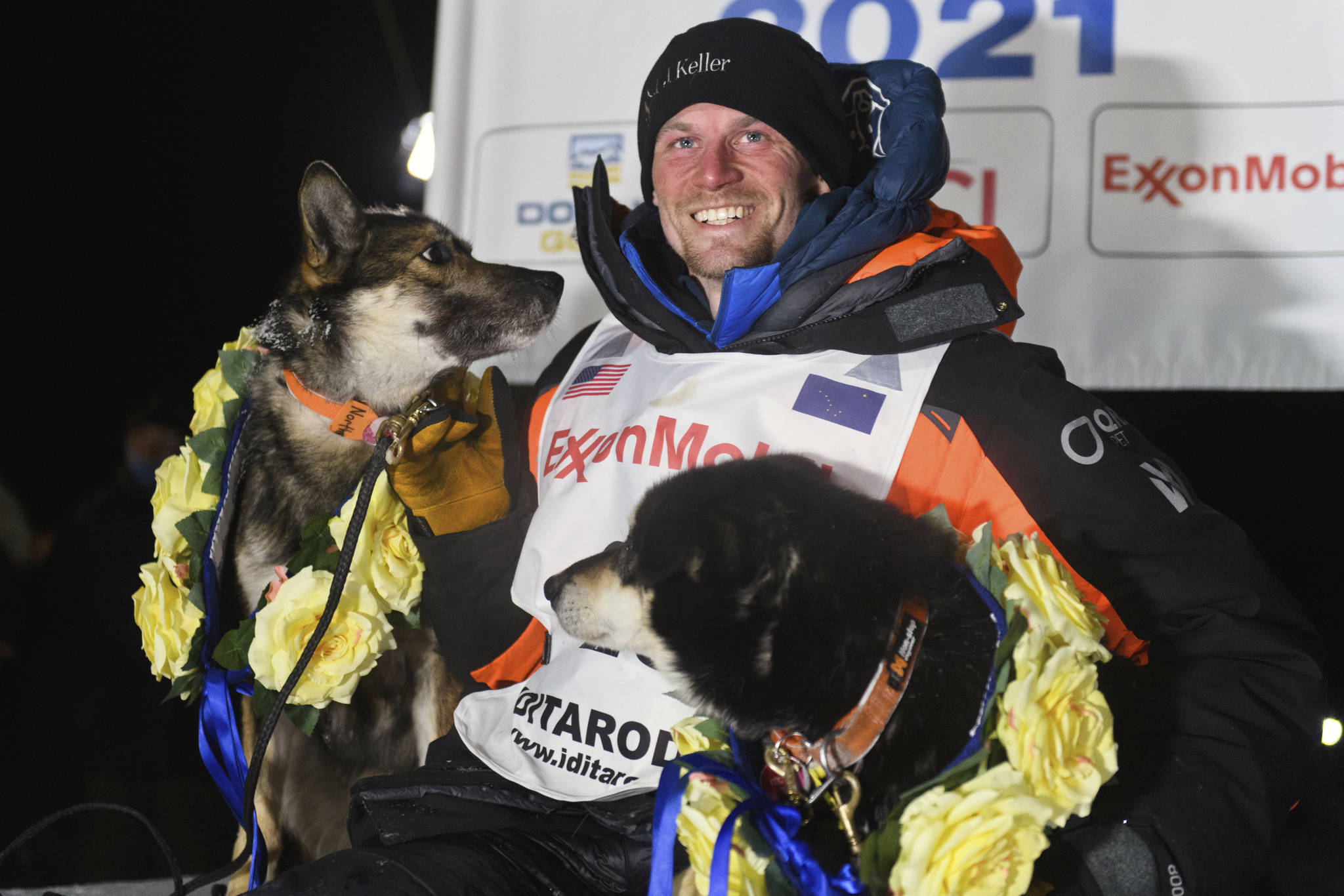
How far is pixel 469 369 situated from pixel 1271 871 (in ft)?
5.28

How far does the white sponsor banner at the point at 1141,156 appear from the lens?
7.07ft

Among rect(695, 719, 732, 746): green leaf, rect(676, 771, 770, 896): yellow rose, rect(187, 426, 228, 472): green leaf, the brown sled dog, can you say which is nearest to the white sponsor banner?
the brown sled dog

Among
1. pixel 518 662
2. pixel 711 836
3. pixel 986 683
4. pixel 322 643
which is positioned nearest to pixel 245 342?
pixel 322 643

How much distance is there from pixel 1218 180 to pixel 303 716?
2174mm

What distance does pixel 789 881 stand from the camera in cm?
92

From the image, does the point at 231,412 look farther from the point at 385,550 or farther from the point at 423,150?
the point at 423,150

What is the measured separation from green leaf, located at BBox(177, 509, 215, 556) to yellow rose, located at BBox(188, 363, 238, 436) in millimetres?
178

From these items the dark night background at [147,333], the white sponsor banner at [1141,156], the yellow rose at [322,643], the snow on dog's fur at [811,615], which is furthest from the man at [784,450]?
the dark night background at [147,333]

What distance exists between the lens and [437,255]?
6.16ft

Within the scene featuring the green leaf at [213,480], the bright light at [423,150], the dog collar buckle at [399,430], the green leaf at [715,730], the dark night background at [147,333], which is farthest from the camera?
the bright light at [423,150]

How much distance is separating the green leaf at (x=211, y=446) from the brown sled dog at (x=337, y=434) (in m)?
0.09

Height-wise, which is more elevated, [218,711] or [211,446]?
[211,446]

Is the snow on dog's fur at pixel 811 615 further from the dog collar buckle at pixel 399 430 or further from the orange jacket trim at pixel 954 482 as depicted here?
the dog collar buckle at pixel 399 430

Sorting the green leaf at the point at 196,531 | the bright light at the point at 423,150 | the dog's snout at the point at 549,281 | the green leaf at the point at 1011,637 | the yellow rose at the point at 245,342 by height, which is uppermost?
the bright light at the point at 423,150
